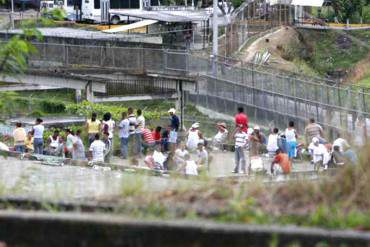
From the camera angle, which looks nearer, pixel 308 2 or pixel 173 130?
pixel 173 130

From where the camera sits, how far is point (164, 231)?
764 cm

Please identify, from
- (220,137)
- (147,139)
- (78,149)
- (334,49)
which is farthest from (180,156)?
(334,49)

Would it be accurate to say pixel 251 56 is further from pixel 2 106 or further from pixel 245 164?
pixel 2 106

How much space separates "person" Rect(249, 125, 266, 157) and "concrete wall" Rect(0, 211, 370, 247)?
1669cm

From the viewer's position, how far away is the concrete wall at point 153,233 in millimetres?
7488

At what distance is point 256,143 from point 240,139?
62 centimetres

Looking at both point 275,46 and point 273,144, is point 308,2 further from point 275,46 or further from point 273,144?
point 273,144

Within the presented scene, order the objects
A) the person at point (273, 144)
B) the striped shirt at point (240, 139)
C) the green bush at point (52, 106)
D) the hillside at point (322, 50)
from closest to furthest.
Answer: the striped shirt at point (240, 139), the person at point (273, 144), the green bush at point (52, 106), the hillside at point (322, 50)

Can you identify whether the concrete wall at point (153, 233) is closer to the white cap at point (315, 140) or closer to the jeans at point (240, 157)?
the jeans at point (240, 157)

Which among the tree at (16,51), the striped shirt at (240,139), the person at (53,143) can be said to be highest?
the tree at (16,51)

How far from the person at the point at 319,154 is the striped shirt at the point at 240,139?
150 cm

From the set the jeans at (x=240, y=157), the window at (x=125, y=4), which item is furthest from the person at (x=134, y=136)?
the window at (x=125, y=4)

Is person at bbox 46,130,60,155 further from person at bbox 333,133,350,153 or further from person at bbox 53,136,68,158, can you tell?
person at bbox 333,133,350,153

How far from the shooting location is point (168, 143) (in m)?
28.2
